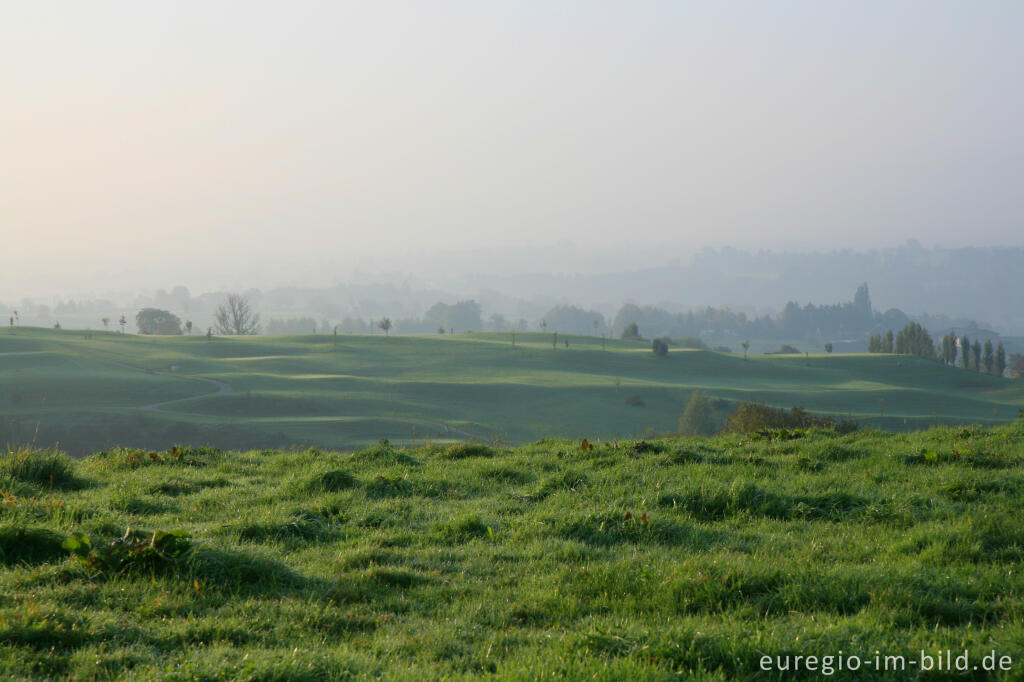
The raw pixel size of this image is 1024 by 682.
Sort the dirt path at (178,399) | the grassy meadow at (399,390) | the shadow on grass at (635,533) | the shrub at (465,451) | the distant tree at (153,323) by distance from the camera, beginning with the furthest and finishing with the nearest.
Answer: the distant tree at (153,323), the dirt path at (178,399), the grassy meadow at (399,390), the shrub at (465,451), the shadow on grass at (635,533)

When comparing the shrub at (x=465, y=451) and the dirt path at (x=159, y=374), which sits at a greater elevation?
the shrub at (x=465, y=451)

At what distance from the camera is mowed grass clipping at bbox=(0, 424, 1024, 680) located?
5.48 m

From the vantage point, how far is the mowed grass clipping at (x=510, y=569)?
5477 mm

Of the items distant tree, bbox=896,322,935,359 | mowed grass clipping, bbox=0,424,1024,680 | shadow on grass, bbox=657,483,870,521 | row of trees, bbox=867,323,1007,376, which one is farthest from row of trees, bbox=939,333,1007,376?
mowed grass clipping, bbox=0,424,1024,680

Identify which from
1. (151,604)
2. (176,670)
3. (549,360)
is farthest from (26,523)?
(549,360)

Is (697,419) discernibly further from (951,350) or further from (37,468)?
(951,350)

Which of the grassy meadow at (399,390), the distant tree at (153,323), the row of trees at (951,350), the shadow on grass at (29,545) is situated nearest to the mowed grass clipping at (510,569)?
the shadow on grass at (29,545)

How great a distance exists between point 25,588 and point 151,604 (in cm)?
124

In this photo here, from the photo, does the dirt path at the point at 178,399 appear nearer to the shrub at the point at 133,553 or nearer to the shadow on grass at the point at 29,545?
the shadow on grass at the point at 29,545

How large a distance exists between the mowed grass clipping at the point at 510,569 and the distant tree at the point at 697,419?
73507mm

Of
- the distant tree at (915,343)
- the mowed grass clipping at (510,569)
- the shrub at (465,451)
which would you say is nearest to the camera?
the mowed grass clipping at (510,569)

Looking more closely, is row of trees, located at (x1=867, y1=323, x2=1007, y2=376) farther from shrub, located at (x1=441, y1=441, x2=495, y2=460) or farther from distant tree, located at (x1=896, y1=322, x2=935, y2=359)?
shrub, located at (x1=441, y1=441, x2=495, y2=460)

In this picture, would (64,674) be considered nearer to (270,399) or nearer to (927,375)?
(270,399)

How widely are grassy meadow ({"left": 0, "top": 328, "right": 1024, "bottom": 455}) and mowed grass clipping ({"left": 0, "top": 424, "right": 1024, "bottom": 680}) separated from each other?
42.6 m
